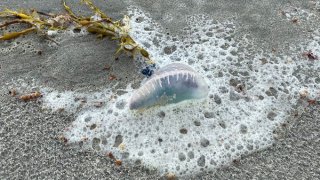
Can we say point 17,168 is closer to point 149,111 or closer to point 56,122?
point 56,122

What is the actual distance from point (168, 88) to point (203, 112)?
0.25 metres

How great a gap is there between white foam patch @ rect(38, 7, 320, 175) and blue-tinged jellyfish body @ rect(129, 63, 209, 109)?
66mm

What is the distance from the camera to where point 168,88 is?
207 centimetres

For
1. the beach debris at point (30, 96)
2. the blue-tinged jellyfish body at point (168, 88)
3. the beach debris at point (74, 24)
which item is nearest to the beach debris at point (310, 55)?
the blue-tinged jellyfish body at point (168, 88)

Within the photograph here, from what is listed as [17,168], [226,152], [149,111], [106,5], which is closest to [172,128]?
[149,111]

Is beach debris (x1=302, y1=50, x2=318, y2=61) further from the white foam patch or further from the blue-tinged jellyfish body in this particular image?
the blue-tinged jellyfish body

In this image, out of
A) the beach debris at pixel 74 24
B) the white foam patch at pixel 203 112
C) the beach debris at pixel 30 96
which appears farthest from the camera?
the beach debris at pixel 74 24

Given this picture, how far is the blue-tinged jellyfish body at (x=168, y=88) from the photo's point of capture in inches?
81.4

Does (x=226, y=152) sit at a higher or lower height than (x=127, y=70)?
lower

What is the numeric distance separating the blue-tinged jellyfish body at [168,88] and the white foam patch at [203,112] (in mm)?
Answer: 66

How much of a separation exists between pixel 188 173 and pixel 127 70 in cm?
76

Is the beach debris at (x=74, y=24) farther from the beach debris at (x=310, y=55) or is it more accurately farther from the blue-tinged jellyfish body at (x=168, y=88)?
the beach debris at (x=310, y=55)

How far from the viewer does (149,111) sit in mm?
2148

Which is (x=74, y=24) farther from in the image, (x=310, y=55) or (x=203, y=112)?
A: (x=310, y=55)
